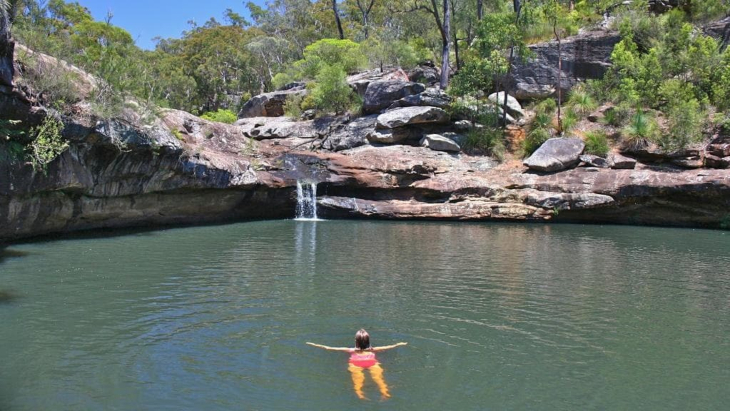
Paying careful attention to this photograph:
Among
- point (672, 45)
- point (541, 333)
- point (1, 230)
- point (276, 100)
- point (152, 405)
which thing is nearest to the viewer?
point (152, 405)

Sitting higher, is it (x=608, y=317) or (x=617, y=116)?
(x=617, y=116)

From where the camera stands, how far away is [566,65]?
40219 millimetres


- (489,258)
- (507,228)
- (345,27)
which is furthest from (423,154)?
(345,27)

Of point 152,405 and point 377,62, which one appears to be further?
point 377,62

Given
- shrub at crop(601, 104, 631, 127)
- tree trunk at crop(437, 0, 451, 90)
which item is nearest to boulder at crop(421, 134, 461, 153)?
tree trunk at crop(437, 0, 451, 90)

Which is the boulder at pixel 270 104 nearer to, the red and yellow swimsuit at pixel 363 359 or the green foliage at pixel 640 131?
the green foliage at pixel 640 131

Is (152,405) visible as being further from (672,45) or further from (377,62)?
(377,62)

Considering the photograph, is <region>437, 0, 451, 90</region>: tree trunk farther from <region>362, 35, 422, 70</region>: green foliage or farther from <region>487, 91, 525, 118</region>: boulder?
A: <region>362, 35, 422, 70</region>: green foliage

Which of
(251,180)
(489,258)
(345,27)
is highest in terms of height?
(345,27)

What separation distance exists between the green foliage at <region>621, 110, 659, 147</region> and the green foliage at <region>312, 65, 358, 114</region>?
18.0 meters

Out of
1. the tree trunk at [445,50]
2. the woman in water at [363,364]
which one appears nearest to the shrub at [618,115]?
the tree trunk at [445,50]

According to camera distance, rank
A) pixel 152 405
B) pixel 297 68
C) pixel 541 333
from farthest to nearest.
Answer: pixel 297 68, pixel 541 333, pixel 152 405

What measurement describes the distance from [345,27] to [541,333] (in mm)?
65109

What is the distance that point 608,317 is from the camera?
11.9 meters
